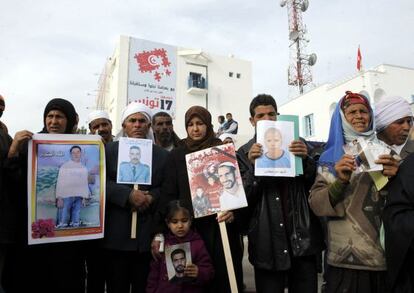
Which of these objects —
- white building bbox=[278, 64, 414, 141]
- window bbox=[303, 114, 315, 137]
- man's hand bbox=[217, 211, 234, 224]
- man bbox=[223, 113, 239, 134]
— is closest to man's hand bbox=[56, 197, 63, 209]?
man's hand bbox=[217, 211, 234, 224]

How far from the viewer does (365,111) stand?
2559mm

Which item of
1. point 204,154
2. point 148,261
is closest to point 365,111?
point 204,154

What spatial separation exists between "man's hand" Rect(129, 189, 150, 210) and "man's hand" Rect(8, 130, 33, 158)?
0.97 metres

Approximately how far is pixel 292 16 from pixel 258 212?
37199 millimetres

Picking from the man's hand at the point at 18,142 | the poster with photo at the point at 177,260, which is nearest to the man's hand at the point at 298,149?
the poster with photo at the point at 177,260

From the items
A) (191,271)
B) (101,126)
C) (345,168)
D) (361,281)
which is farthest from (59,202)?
(361,281)

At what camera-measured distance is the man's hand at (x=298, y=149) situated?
9.00 feet

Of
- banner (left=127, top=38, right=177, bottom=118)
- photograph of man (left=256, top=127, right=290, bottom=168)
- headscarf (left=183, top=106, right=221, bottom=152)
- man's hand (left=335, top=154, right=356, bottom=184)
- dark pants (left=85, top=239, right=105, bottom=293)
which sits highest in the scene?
banner (left=127, top=38, right=177, bottom=118)

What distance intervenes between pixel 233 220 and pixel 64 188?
1479mm

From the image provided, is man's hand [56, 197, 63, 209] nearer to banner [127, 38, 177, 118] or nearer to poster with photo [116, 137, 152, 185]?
poster with photo [116, 137, 152, 185]

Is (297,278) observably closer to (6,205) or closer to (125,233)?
(125,233)

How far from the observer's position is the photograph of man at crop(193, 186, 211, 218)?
9.40ft

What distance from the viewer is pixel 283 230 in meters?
2.73

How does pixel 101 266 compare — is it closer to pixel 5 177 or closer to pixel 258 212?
pixel 5 177
